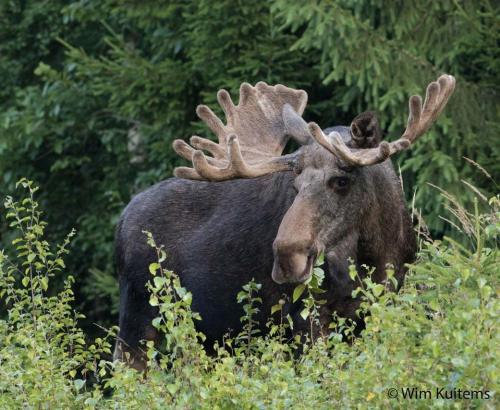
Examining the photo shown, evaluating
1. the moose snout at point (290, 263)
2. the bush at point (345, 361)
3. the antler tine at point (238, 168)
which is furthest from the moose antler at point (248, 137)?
the bush at point (345, 361)

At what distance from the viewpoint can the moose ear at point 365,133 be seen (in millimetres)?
8703

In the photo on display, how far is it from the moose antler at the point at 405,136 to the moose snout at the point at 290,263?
0.58 m

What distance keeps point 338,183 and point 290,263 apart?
671 millimetres

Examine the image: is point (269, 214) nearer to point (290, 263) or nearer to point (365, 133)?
point (365, 133)

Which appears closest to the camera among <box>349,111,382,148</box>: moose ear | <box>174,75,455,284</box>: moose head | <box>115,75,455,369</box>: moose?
<box>174,75,455,284</box>: moose head

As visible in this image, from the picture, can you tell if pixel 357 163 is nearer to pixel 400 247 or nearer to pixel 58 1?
pixel 400 247

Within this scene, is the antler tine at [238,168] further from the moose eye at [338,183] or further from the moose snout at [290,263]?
the moose snout at [290,263]

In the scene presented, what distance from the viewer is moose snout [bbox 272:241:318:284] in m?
8.17

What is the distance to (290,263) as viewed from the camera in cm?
818

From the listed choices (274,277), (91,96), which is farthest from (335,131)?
(91,96)

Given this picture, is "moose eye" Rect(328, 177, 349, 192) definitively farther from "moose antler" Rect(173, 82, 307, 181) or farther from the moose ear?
"moose antler" Rect(173, 82, 307, 181)

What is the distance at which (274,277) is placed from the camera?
8.27 metres

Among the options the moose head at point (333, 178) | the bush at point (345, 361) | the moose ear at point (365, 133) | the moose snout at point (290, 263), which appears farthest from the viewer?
the moose ear at point (365, 133)

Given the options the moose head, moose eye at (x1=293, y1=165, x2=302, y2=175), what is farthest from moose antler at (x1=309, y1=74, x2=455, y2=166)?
moose eye at (x1=293, y1=165, x2=302, y2=175)
